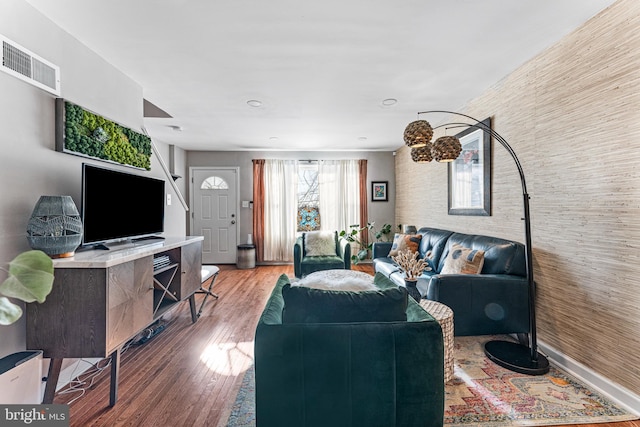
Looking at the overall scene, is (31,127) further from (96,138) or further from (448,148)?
(448,148)

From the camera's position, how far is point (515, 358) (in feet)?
7.18

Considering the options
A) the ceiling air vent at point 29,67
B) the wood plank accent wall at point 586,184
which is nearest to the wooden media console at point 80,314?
the ceiling air vent at point 29,67

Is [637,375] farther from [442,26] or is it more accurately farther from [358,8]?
[358,8]

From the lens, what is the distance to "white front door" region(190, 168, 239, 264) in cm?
605

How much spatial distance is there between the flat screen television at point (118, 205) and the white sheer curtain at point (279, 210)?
3.14 m

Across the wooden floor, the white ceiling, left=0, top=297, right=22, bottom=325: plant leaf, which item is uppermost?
the white ceiling

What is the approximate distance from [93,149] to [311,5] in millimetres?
1892

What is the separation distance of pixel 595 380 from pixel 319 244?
10.9 feet

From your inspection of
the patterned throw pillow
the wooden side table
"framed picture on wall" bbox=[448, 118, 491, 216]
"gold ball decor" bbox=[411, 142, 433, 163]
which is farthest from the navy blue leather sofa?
the patterned throw pillow

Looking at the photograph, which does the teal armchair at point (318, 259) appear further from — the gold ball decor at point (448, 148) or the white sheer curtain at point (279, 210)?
the gold ball decor at point (448, 148)

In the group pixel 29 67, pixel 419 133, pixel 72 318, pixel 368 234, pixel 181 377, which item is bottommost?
pixel 181 377

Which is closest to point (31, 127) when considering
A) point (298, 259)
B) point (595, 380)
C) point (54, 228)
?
point (54, 228)

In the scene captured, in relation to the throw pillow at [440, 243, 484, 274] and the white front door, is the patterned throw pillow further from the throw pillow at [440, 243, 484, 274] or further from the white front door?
the white front door

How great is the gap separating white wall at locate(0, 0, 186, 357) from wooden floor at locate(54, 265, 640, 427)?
63cm
